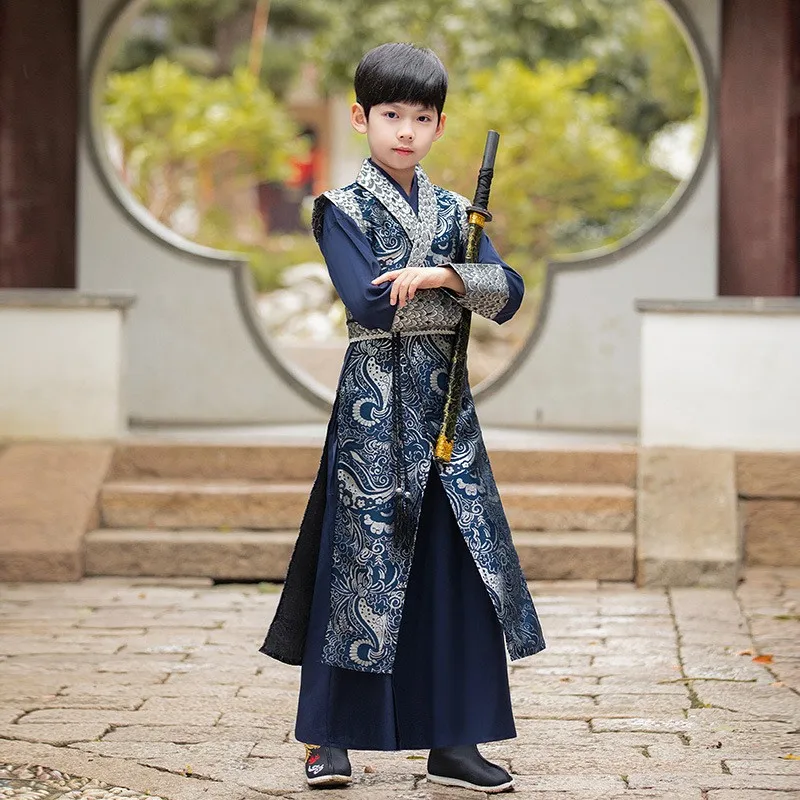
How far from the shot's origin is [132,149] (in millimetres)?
16562

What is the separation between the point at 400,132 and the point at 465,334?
0.45 metres

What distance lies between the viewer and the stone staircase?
231 inches

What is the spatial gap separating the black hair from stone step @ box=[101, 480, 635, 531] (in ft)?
10.5

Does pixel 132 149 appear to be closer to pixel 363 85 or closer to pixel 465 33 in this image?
pixel 465 33

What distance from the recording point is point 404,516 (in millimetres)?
3061

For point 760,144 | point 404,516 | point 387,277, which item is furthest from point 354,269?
point 760,144

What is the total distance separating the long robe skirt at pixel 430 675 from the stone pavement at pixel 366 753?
0.15m

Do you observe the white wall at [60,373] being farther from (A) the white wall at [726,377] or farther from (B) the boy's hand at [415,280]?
(B) the boy's hand at [415,280]

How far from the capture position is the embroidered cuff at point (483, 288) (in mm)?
2990

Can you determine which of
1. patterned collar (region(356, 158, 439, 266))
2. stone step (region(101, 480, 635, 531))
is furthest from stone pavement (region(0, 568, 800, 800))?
patterned collar (region(356, 158, 439, 266))

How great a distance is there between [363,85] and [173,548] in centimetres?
322

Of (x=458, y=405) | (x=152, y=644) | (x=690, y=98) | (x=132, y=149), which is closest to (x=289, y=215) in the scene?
(x=132, y=149)

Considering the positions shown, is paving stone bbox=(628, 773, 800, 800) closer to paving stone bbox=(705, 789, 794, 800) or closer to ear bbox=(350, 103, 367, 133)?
paving stone bbox=(705, 789, 794, 800)

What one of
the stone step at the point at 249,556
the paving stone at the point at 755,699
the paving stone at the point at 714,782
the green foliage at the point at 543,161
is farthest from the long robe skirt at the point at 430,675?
the green foliage at the point at 543,161
